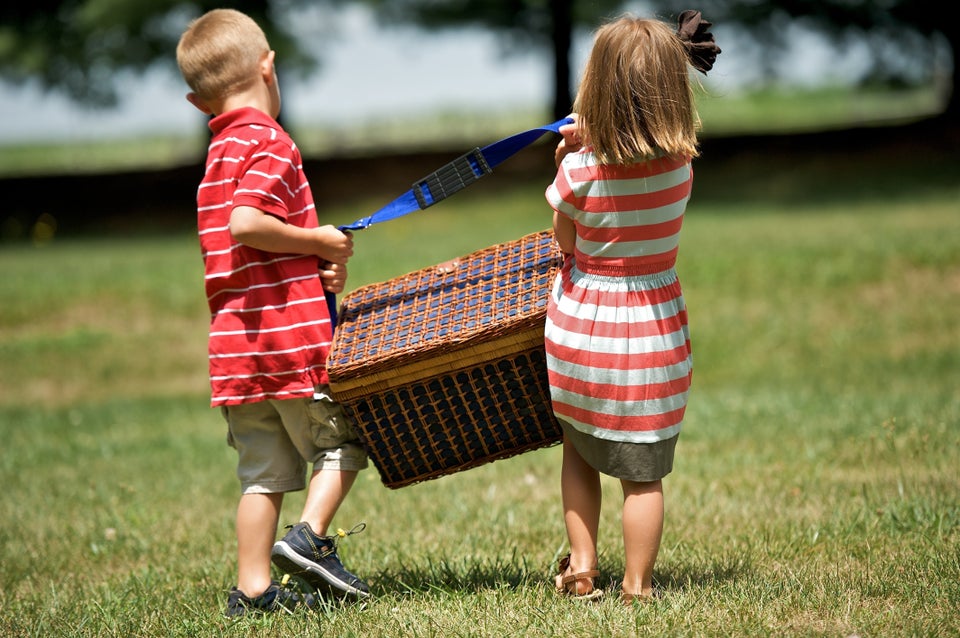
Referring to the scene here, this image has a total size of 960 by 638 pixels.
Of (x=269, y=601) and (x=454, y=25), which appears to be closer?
(x=269, y=601)

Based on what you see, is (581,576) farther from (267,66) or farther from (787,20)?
(787,20)

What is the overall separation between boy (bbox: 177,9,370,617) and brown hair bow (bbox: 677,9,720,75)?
1.22 metres

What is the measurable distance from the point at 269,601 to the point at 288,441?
531mm

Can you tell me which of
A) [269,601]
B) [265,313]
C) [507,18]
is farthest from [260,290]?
[507,18]

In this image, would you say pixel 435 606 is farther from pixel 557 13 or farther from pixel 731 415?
pixel 557 13

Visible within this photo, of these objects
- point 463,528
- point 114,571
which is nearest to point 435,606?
point 463,528

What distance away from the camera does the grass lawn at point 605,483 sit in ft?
11.1

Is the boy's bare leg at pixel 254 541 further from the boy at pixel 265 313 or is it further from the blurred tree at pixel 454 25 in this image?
the blurred tree at pixel 454 25

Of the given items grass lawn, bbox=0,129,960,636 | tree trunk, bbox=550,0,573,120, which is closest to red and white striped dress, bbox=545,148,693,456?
grass lawn, bbox=0,129,960,636

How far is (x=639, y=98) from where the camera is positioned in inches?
123

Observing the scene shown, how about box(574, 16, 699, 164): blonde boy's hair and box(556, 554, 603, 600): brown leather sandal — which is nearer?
box(574, 16, 699, 164): blonde boy's hair

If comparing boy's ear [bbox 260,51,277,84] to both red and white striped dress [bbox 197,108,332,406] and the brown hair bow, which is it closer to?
red and white striped dress [bbox 197,108,332,406]

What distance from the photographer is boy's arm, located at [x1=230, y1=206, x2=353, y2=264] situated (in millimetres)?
3316

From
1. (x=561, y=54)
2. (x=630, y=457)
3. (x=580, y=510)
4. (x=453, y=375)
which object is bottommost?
(x=561, y=54)
